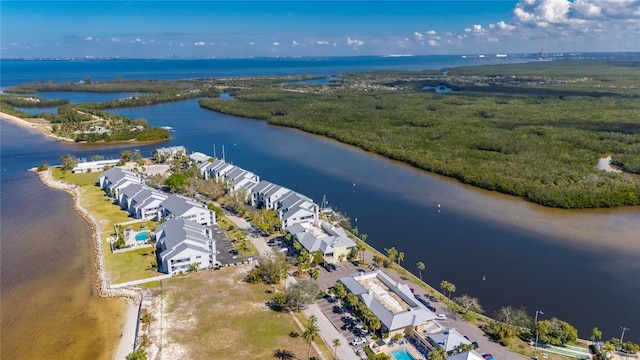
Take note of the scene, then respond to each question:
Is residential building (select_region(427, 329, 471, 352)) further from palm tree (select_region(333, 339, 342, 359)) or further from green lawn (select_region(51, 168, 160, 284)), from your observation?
green lawn (select_region(51, 168, 160, 284))

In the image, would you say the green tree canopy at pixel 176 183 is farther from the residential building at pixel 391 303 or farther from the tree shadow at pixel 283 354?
the tree shadow at pixel 283 354

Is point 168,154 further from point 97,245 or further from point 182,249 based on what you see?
point 182,249

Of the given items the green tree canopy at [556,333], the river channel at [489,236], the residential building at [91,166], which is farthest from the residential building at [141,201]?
the green tree canopy at [556,333]

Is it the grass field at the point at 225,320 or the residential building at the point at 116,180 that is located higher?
the residential building at the point at 116,180

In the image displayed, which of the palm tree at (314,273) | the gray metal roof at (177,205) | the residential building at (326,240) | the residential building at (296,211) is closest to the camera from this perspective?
the palm tree at (314,273)

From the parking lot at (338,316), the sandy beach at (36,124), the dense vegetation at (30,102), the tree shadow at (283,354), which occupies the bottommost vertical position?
the tree shadow at (283,354)

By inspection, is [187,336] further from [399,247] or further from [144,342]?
[399,247]

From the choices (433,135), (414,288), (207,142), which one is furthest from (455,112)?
(414,288)
